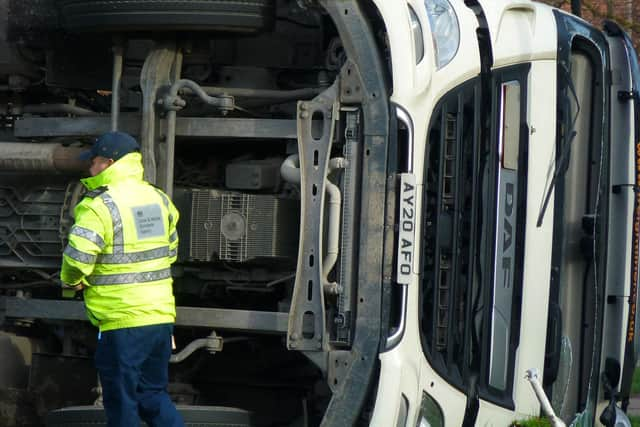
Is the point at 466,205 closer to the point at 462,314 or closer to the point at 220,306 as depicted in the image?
the point at 462,314

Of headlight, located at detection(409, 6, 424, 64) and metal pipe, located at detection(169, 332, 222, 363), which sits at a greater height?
headlight, located at detection(409, 6, 424, 64)

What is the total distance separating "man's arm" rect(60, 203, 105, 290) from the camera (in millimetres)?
5316

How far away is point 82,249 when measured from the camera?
5.32 meters

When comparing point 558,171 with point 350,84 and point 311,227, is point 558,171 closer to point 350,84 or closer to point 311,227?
point 350,84

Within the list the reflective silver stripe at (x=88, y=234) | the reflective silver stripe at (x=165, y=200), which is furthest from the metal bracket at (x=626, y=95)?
the reflective silver stripe at (x=88, y=234)

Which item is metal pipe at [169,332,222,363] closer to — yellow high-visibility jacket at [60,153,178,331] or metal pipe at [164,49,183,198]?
yellow high-visibility jacket at [60,153,178,331]

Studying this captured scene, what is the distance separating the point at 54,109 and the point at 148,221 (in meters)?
1.26

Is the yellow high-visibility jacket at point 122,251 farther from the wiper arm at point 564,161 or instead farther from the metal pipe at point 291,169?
the wiper arm at point 564,161

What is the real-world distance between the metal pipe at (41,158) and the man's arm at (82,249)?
0.87 metres

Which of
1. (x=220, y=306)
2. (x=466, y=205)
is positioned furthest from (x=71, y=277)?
(x=466, y=205)

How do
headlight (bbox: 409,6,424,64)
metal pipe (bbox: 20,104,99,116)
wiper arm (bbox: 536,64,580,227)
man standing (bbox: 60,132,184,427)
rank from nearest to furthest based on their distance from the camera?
man standing (bbox: 60,132,184,427) < headlight (bbox: 409,6,424,64) < wiper arm (bbox: 536,64,580,227) < metal pipe (bbox: 20,104,99,116)

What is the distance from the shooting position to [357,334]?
5.57 m

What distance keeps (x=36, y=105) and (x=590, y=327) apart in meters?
2.85

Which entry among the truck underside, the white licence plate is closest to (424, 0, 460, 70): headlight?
the truck underside
